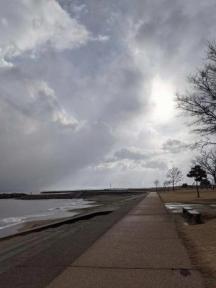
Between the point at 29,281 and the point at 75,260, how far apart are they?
6.88ft

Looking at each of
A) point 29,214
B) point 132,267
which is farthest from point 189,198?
point 132,267

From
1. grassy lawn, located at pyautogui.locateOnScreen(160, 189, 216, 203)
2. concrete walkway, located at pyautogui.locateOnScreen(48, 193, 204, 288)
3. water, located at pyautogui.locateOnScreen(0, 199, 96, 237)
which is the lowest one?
concrete walkway, located at pyautogui.locateOnScreen(48, 193, 204, 288)

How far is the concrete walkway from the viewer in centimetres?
708

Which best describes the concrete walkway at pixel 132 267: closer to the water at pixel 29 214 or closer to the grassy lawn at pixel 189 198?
the water at pixel 29 214

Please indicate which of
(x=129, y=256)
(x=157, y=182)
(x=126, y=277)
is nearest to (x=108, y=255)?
(x=129, y=256)

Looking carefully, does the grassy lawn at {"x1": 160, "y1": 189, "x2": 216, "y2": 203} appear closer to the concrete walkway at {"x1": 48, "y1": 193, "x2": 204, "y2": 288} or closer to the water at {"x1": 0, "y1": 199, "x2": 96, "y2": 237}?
the water at {"x1": 0, "y1": 199, "x2": 96, "y2": 237}

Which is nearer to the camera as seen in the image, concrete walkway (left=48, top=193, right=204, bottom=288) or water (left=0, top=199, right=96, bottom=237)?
concrete walkway (left=48, top=193, right=204, bottom=288)

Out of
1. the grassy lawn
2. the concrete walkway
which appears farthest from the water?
the concrete walkway

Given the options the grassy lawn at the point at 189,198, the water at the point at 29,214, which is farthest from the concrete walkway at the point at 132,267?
the grassy lawn at the point at 189,198

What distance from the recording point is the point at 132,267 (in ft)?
27.5

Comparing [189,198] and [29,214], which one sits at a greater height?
[189,198]

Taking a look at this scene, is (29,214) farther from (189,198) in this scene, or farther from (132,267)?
(132,267)

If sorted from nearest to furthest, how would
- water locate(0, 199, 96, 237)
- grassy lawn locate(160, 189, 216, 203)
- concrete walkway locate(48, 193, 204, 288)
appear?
concrete walkway locate(48, 193, 204, 288) → water locate(0, 199, 96, 237) → grassy lawn locate(160, 189, 216, 203)

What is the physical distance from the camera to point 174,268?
8258 mm
